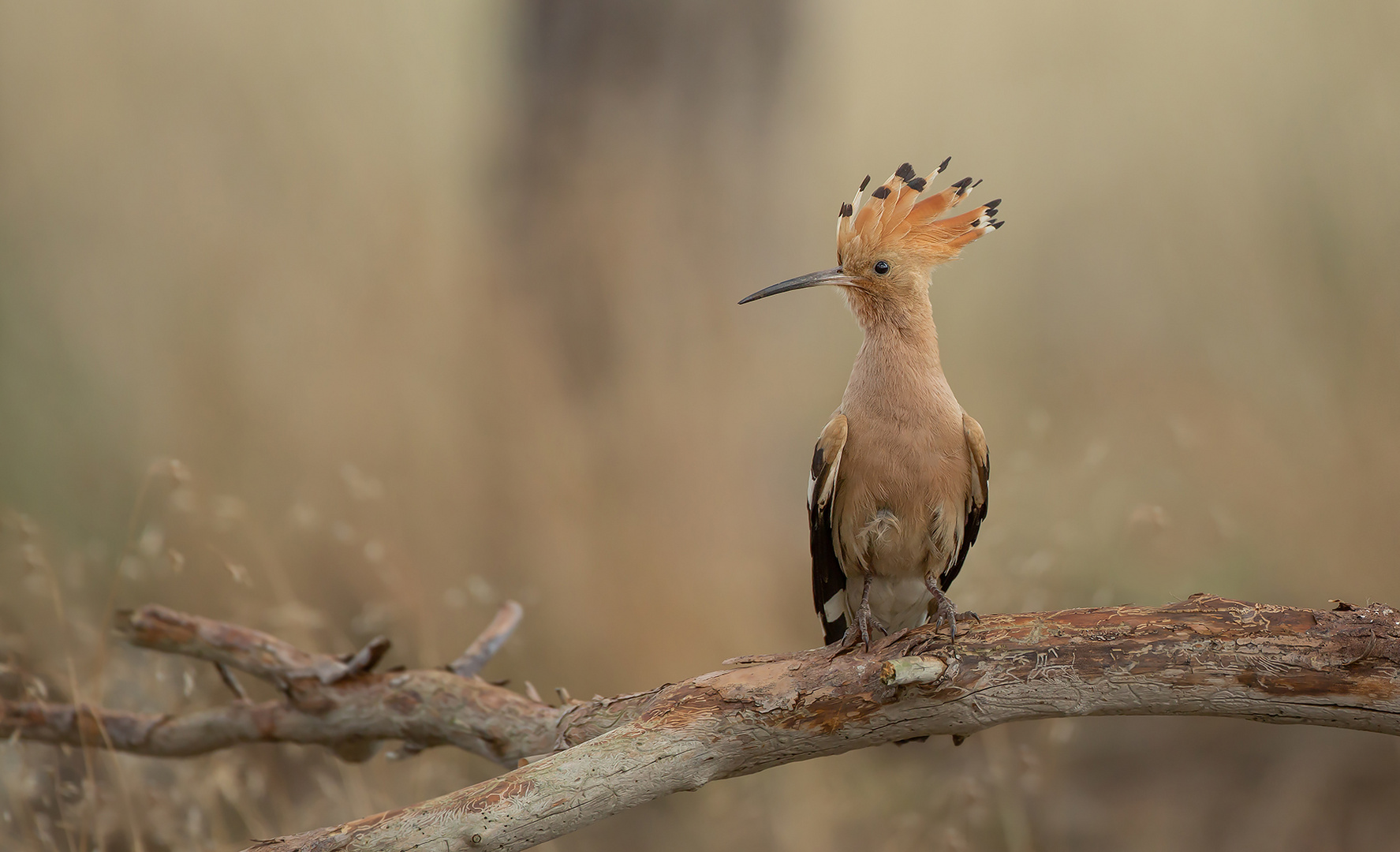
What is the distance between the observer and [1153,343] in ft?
7.02

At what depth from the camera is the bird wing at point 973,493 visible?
4.15 feet

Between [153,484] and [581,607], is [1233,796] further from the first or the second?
[153,484]

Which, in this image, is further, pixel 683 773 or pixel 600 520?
pixel 600 520

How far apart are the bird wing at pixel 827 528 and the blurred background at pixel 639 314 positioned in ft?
1.88

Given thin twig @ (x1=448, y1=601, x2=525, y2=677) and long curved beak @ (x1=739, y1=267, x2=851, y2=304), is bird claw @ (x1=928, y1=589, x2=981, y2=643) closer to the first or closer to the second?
long curved beak @ (x1=739, y1=267, x2=851, y2=304)

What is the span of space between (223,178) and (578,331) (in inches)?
39.8

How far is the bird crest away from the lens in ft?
4.17

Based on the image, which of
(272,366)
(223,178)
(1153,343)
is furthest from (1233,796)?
(223,178)

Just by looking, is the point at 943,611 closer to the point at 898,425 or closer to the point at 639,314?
the point at 898,425

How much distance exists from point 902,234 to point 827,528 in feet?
1.44

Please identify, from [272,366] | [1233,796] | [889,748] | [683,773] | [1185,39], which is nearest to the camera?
[683,773]

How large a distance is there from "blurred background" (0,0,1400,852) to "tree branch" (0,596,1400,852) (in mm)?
981

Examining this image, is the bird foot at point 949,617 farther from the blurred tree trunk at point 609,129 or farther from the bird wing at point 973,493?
the blurred tree trunk at point 609,129

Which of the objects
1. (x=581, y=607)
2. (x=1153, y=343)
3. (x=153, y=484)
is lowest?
(x=581, y=607)
